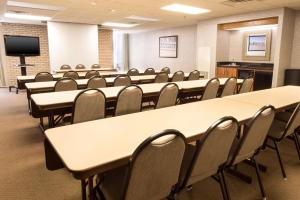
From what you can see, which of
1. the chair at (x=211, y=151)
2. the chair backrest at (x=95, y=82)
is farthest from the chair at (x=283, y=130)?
the chair backrest at (x=95, y=82)

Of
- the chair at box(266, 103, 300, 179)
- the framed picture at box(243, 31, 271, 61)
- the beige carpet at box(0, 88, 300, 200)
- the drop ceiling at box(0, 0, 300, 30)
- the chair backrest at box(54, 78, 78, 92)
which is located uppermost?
the drop ceiling at box(0, 0, 300, 30)

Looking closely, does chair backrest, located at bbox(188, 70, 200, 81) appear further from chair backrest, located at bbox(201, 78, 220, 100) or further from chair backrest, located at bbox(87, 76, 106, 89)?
chair backrest, located at bbox(87, 76, 106, 89)

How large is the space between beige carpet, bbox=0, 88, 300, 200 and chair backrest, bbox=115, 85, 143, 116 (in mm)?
975

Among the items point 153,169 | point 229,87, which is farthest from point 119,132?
point 229,87

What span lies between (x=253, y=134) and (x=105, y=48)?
399 inches

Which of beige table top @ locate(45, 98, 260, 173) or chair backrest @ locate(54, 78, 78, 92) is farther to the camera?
chair backrest @ locate(54, 78, 78, 92)

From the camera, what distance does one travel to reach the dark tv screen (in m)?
8.07

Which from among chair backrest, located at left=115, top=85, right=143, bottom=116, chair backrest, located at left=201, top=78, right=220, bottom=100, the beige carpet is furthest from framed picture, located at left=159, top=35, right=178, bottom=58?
chair backrest, located at left=115, top=85, right=143, bottom=116

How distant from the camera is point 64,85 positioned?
3.92m

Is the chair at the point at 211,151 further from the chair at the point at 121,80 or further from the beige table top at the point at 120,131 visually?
the chair at the point at 121,80

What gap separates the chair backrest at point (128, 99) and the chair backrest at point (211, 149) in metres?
1.55

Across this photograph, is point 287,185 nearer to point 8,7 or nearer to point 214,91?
point 214,91

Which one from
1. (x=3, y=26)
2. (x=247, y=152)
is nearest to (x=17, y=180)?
(x=247, y=152)

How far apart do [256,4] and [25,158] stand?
5.81m
